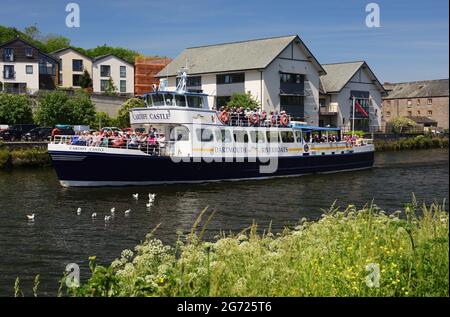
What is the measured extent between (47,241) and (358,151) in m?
29.9

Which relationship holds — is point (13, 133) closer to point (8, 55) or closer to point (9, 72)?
point (9, 72)

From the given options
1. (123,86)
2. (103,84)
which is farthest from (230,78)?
(103,84)

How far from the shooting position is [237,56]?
203 feet

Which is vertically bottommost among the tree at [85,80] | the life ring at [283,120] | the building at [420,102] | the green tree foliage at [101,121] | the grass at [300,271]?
the grass at [300,271]

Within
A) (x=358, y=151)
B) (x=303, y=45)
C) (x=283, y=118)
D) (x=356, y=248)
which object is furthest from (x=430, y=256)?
(x=303, y=45)

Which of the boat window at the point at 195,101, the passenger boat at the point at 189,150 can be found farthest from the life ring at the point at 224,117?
the boat window at the point at 195,101

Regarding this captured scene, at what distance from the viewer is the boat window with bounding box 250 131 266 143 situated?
3426 cm

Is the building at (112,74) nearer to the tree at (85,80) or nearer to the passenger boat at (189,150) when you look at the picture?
the tree at (85,80)

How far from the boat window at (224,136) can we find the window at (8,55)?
48.5 meters

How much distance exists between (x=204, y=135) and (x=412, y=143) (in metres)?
43.2

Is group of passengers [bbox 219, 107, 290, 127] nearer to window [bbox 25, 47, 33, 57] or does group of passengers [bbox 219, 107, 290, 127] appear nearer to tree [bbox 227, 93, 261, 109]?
tree [bbox 227, 93, 261, 109]

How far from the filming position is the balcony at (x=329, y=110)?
69.8m
